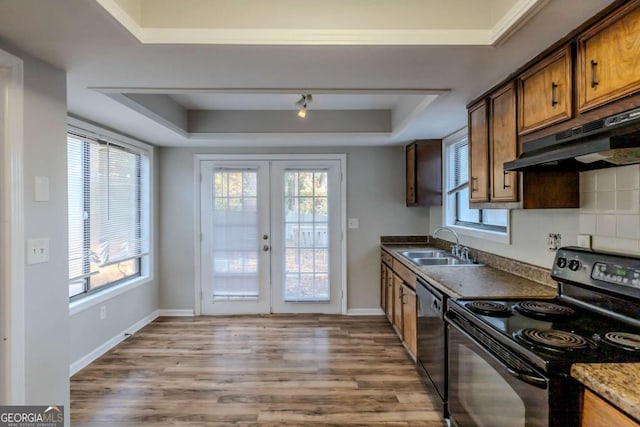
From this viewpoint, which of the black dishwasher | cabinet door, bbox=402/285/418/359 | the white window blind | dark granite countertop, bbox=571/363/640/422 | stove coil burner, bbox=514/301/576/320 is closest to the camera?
dark granite countertop, bbox=571/363/640/422

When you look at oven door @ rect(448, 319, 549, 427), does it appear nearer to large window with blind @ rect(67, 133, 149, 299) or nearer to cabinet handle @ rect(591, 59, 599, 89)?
cabinet handle @ rect(591, 59, 599, 89)

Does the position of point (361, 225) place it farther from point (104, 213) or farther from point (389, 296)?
point (104, 213)

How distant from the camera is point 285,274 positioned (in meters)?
4.47

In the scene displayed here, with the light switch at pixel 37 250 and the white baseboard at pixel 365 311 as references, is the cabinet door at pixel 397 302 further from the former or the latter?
the light switch at pixel 37 250

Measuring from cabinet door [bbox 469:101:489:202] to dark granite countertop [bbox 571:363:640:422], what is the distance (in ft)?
4.57

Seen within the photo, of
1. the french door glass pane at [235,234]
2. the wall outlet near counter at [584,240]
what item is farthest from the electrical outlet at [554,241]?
the french door glass pane at [235,234]

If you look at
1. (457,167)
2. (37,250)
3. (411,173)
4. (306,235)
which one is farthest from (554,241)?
(37,250)

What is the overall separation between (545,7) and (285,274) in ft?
12.2

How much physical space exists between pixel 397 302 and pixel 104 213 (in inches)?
118

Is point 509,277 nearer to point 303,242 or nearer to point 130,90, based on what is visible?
point 303,242

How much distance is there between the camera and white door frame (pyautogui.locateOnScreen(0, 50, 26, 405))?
1.65 metres

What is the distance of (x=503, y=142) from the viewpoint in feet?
7.11

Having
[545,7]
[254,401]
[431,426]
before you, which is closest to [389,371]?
[431,426]

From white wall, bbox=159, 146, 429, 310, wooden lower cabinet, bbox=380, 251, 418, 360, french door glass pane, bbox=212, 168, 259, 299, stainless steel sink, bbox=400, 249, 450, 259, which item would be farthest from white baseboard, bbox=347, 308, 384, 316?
french door glass pane, bbox=212, 168, 259, 299
